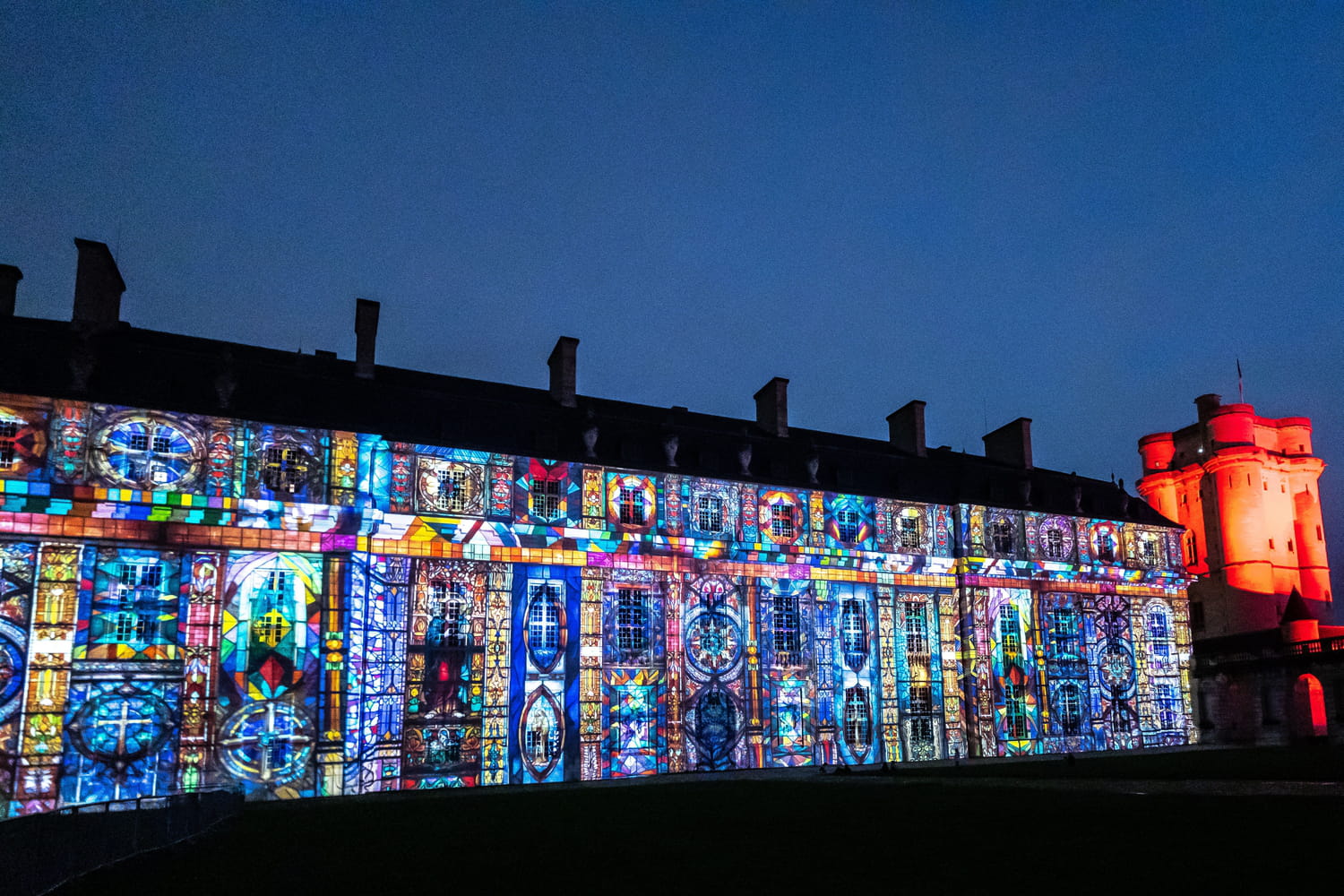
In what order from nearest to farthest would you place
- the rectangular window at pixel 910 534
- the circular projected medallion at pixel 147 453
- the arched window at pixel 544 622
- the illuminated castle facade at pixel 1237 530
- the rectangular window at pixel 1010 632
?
the circular projected medallion at pixel 147 453 → the arched window at pixel 544 622 → the rectangular window at pixel 910 534 → the rectangular window at pixel 1010 632 → the illuminated castle facade at pixel 1237 530

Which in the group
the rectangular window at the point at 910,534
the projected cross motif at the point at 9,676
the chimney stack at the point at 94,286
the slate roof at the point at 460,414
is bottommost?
the projected cross motif at the point at 9,676

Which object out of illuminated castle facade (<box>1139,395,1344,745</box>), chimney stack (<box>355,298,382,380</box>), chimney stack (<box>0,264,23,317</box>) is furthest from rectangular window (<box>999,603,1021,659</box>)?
chimney stack (<box>0,264,23,317</box>)

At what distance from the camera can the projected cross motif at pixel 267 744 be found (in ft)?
107

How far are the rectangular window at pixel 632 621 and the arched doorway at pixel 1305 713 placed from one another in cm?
3596

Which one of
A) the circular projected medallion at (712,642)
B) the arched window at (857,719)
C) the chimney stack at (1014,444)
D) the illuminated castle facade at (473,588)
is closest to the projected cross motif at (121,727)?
the illuminated castle facade at (473,588)

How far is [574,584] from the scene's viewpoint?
1549 inches

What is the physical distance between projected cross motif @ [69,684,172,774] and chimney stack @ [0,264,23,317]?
16065 mm

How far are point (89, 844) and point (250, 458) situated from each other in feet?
75.7

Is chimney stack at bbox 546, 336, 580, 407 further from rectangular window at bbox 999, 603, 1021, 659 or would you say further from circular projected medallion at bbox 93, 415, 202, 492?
rectangular window at bbox 999, 603, 1021, 659

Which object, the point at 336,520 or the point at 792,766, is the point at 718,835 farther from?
the point at 792,766

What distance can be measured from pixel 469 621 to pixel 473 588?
1239mm

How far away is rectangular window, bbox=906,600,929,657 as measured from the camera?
46.6m

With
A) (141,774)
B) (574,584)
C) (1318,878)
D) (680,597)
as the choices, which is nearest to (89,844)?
(1318,878)

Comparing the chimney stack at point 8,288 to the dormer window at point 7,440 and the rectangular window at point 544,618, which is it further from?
the rectangular window at point 544,618
